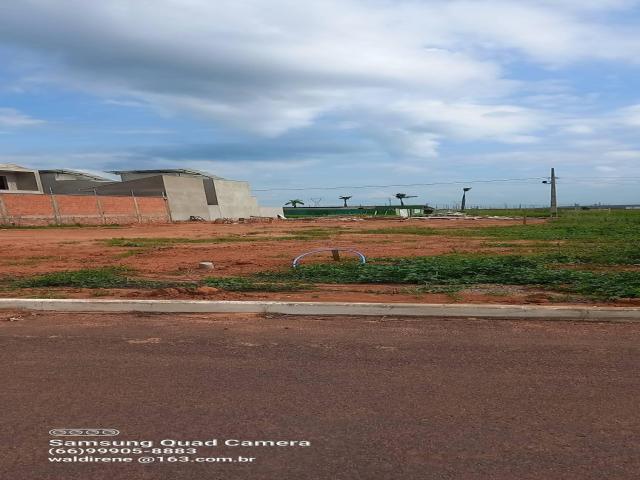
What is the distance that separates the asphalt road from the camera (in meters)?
3.26

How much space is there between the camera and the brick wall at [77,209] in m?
37.5

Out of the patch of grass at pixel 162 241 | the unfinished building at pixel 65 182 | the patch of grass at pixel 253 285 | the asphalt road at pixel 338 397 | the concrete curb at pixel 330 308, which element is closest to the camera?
the asphalt road at pixel 338 397

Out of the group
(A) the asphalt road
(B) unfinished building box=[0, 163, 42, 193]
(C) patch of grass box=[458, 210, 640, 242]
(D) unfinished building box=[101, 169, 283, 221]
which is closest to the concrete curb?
(A) the asphalt road

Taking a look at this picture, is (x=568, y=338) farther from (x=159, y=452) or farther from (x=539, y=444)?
(x=159, y=452)

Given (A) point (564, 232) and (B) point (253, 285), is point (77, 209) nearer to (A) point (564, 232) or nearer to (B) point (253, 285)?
(A) point (564, 232)

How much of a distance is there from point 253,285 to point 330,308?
2881mm

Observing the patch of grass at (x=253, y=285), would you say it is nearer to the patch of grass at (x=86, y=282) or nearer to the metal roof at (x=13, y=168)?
the patch of grass at (x=86, y=282)

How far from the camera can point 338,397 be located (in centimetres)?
435

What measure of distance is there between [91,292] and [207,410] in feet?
20.5

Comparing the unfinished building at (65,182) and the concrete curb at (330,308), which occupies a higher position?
the unfinished building at (65,182)

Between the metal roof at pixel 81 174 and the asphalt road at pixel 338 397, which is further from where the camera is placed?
the metal roof at pixel 81 174

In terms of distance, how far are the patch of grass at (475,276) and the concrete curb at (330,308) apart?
1875mm

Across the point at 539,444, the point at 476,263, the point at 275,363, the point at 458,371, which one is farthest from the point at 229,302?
the point at 476,263

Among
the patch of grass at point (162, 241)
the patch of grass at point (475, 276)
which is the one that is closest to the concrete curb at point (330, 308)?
the patch of grass at point (475, 276)
